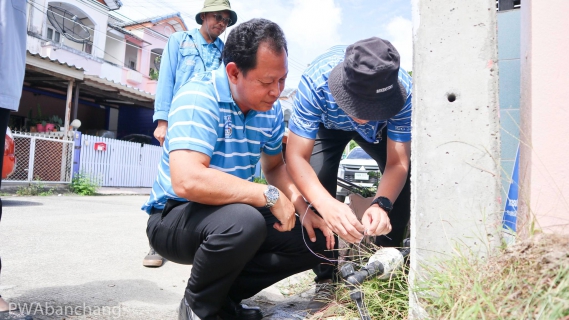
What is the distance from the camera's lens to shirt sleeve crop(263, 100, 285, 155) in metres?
2.55

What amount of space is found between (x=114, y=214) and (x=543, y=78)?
614 cm

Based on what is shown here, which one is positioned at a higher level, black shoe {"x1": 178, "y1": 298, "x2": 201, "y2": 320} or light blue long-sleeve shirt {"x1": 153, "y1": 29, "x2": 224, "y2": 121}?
light blue long-sleeve shirt {"x1": 153, "y1": 29, "x2": 224, "y2": 121}

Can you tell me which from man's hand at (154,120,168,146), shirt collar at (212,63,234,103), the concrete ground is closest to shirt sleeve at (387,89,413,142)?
shirt collar at (212,63,234,103)

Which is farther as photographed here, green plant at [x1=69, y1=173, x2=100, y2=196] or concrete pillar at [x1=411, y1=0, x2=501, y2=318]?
green plant at [x1=69, y1=173, x2=100, y2=196]

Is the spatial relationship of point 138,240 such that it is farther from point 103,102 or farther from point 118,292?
point 103,102

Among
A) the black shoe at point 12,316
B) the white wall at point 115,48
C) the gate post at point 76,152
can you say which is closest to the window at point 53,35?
the white wall at point 115,48

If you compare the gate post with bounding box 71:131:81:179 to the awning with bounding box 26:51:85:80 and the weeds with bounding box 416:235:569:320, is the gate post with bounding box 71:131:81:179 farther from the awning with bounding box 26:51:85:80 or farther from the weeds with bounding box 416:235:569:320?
the weeds with bounding box 416:235:569:320

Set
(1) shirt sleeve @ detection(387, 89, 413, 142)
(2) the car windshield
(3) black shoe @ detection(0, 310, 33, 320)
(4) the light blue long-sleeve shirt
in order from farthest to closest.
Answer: (2) the car windshield, (4) the light blue long-sleeve shirt, (1) shirt sleeve @ detection(387, 89, 413, 142), (3) black shoe @ detection(0, 310, 33, 320)

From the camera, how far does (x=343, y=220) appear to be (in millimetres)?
2109

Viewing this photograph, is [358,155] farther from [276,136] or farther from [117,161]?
[276,136]

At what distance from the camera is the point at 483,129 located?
1766mm

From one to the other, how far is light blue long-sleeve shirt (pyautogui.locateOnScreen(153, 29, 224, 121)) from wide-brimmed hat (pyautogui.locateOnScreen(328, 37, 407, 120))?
63.2 inches

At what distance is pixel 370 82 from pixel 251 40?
0.63m

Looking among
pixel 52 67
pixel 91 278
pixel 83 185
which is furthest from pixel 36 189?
pixel 91 278
